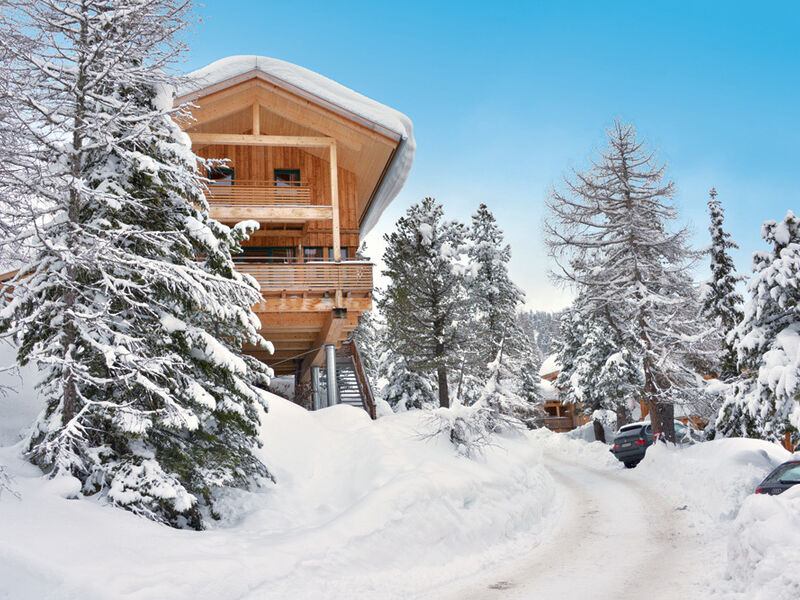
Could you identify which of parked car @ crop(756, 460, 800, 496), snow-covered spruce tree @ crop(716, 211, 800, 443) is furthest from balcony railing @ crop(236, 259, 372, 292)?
parked car @ crop(756, 460, 800, 496)

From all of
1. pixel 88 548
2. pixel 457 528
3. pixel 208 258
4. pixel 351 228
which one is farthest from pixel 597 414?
pixel 88 548

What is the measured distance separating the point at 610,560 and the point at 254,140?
17.6 meters

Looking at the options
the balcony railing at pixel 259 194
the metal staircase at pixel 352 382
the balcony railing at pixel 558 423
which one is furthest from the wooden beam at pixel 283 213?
the balcony railing at pixel 558 423

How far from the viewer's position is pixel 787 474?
9.39 m

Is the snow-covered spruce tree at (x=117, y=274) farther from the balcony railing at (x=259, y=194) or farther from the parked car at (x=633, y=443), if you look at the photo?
the parked car at (x=633, y=443)

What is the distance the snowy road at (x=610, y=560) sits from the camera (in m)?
6.89

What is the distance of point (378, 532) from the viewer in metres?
8.33

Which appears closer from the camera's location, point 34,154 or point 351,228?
point 34,154

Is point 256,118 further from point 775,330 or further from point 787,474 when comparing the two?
point 787,474

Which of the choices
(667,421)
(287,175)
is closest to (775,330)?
(667,421)

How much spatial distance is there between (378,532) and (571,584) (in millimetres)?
2730

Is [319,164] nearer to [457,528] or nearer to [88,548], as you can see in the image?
[457,528]

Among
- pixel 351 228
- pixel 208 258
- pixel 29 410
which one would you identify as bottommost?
pixel 29 410

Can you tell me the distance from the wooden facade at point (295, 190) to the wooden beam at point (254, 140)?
4cm
